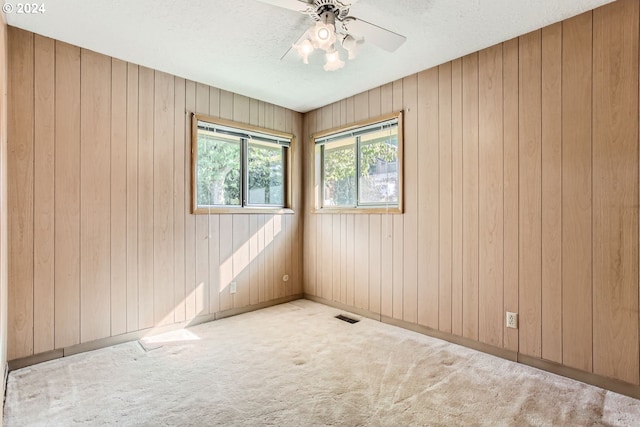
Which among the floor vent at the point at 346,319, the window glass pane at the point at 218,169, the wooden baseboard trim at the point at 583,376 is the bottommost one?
the floor vent at the point at 346,319

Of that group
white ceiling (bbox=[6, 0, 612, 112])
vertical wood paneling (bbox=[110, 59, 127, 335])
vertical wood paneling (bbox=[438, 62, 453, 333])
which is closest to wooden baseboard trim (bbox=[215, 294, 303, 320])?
vertical wood paneling (bbox=[110, 59, 127, 335])

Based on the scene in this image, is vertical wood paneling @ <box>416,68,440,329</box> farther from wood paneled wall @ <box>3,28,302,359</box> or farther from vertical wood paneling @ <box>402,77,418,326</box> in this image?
wood paneled wall @ <box>3,28,302,359</box>

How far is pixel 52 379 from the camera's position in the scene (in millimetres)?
2242

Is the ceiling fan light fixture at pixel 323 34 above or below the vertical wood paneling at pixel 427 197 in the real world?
above

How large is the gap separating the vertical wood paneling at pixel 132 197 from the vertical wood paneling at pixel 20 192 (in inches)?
25.5

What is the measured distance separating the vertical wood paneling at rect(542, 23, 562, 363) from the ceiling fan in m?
1.17

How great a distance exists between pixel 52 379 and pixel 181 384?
0.89 m

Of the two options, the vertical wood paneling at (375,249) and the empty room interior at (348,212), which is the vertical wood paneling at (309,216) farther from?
the vertical wood paneling at (375,249)

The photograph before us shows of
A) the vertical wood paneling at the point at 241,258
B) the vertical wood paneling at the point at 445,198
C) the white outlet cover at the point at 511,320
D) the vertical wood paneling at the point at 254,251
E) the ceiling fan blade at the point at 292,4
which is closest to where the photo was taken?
the ceiling fan blade at the point at 292,4

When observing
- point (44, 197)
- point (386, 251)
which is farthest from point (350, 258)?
point (44, 197)

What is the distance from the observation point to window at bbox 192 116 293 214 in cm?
346

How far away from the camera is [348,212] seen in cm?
383

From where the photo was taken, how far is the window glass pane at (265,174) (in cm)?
396

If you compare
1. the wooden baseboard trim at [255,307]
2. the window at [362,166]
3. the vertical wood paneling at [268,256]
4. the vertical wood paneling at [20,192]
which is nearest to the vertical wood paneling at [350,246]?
the window at [362,166]
